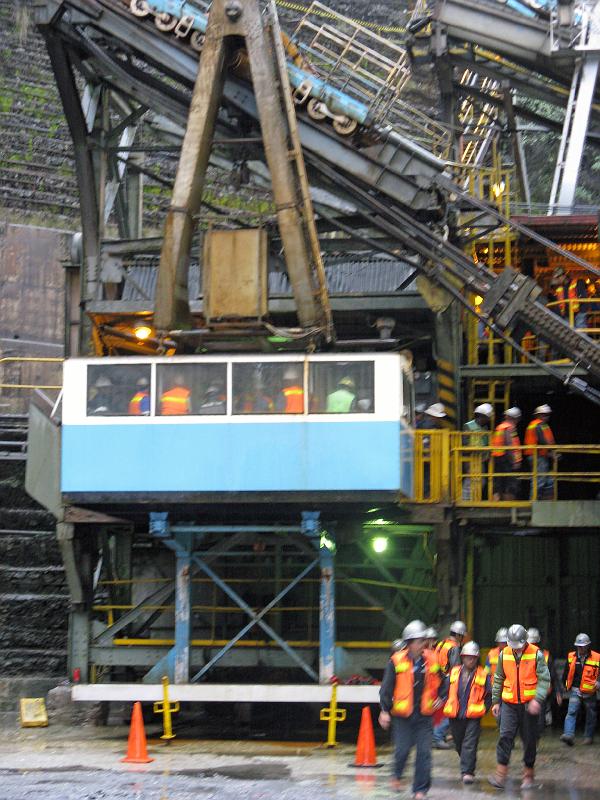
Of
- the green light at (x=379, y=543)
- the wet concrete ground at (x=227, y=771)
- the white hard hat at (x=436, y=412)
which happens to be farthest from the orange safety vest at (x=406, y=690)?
the white hard hat at (x=436, y=412)

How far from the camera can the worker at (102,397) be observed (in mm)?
20000

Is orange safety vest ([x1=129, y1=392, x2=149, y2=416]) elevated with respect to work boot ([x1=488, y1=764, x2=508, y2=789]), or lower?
elevated

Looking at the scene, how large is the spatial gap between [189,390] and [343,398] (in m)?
2.14

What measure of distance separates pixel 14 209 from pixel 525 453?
925 inches

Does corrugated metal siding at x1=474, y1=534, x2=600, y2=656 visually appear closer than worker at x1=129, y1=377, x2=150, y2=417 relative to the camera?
No

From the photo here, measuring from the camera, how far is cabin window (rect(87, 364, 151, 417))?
19.9 meters

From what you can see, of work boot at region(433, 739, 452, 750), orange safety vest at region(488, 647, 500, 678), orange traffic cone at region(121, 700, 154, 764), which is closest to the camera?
orange safety vest at region(488, 647, 500, 678)

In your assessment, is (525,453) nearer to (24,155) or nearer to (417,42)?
(417,42)

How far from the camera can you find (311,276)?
2139cm

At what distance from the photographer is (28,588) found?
1090 inches

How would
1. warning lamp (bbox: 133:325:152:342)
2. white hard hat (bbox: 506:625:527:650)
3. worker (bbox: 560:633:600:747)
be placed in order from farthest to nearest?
warning lamp (bbox: 133:325:152:342) → worker (bbox: 560:633:600:747) → white hard hat (bbox: 506:625:527:650)

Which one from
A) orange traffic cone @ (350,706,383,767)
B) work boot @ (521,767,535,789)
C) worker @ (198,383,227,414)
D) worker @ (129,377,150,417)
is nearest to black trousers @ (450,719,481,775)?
work boot @ (521,767,535,789)

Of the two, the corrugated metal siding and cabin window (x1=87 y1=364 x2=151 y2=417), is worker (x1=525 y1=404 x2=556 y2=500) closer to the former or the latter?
the corrugated metal siding

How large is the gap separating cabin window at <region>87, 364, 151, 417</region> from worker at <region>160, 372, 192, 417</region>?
225mm
